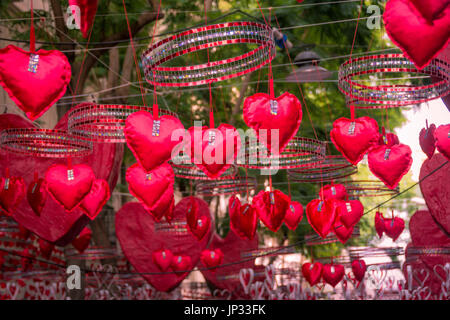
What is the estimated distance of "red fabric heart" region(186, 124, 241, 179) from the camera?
10.6 ft

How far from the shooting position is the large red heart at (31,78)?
2471mm

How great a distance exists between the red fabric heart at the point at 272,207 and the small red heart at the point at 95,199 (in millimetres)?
1504

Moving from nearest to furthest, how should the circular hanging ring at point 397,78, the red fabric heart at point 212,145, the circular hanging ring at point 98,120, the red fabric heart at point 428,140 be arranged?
1. the red fabric heart at point 212,145
2. the circular hanging ring at point 397,78
3. the circular hanging ring at point 98,120
4. the red fabric heart at point 428,140

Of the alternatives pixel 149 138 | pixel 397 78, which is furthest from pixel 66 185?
pixel 397 78

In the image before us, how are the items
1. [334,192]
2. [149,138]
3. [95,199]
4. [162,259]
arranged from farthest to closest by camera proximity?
[162,259] → [334,192] → [95,199] → [149,138]

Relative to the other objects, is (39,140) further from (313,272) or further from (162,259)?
(313,272)

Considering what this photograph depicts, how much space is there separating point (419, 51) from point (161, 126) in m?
1.50

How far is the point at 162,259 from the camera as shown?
7477 mm

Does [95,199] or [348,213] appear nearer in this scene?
[95,199]

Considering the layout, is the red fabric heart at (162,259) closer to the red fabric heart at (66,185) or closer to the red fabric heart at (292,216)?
the red fabric heart at (292,216)

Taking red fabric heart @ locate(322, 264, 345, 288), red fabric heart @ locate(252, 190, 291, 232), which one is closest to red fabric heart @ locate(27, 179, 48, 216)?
Answer: red fabric heart @ locate(252, 190, 291, 232)

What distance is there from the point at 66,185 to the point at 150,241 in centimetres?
443

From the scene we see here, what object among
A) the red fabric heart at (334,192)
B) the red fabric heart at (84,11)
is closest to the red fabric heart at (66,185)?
the red fabric heart at (84,11)
